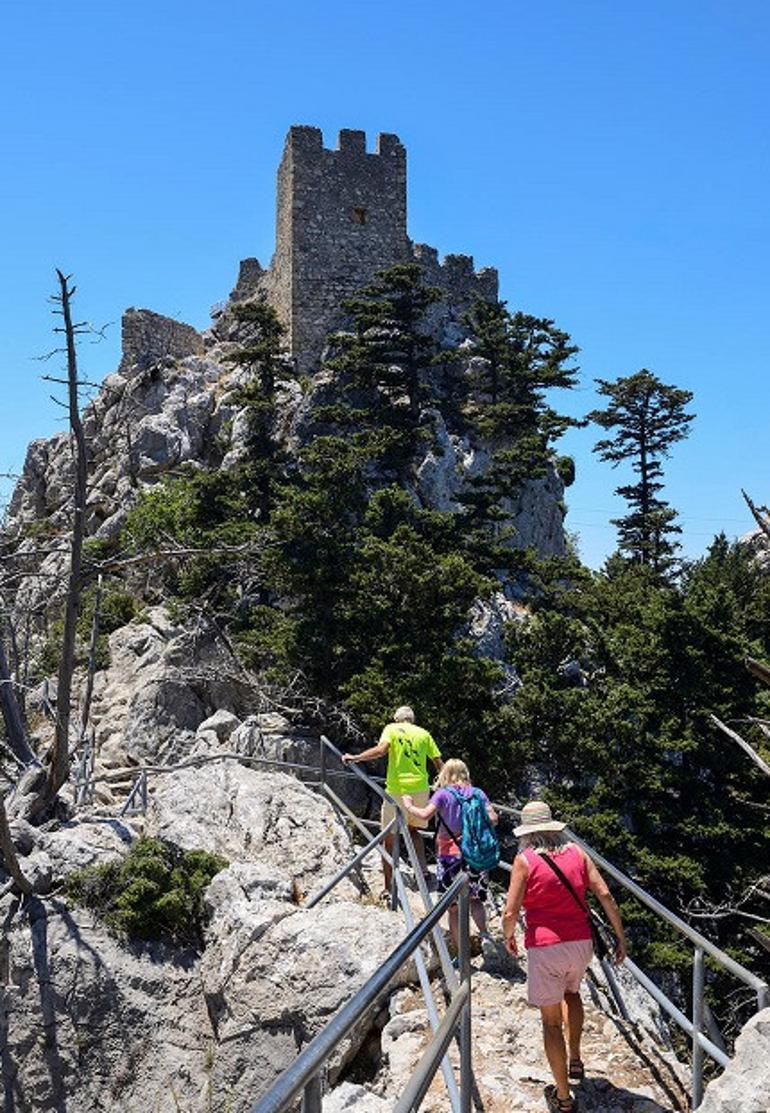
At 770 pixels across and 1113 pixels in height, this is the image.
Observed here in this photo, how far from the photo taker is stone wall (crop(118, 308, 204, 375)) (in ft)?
103

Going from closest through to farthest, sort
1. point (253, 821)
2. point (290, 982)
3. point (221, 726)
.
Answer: point (290, 982) → point (253, 821) → point (221, 726)

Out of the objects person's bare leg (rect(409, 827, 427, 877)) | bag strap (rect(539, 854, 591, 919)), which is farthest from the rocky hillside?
bag strap (rect(539, 854, 591, 919))

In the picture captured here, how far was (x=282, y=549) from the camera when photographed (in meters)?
18.5

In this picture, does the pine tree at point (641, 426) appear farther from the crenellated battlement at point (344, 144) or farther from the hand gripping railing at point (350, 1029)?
the hand gripping railing at point (350, 1029)

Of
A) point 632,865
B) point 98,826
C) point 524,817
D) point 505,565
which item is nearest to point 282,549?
point 505,565

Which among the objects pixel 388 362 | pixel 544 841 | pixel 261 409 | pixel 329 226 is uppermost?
pixel 329 226

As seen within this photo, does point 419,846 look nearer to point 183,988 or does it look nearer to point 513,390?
point 183,988

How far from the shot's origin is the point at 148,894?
788 cm

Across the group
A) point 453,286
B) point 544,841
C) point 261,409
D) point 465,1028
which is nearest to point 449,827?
point 544,841

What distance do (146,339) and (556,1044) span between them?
30.5 meters

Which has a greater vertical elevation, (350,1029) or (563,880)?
(350,1029)

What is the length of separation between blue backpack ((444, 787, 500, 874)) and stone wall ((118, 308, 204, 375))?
27.2m

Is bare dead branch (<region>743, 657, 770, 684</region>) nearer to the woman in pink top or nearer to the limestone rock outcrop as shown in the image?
the woman in pink top

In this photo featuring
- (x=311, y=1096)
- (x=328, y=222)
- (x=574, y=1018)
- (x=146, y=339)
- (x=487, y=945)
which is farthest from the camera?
(x=146, y=339)
